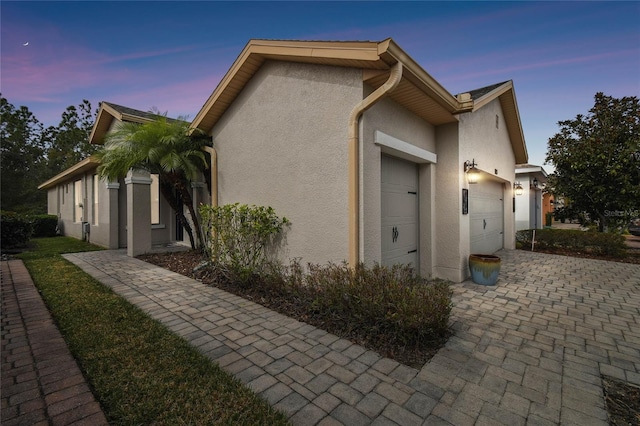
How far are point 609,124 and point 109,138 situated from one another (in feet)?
57.4

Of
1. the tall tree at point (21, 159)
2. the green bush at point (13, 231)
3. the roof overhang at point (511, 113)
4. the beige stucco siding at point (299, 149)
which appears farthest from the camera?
the tall tree at point (21, 159)

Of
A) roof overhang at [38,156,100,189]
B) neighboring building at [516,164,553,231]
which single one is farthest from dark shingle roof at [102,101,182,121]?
neighboring building at [516,164,553,231]

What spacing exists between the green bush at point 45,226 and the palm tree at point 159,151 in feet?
38.8

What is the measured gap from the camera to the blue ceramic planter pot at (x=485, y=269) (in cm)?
596

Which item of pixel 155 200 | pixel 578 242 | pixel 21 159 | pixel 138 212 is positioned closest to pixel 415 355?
pixel 138 212

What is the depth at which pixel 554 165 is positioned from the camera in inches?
454

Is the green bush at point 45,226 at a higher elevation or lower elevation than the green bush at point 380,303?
higher

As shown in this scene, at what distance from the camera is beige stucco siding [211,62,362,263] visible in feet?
15.4

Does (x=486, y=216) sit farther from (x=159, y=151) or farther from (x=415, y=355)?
(x=159, y=151)

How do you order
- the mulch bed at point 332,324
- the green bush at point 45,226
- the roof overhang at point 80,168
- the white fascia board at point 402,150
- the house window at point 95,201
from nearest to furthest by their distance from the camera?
1. the mulch bed at point 332,324
2. the white fascia board at point 402,150
3. the roof overhang at point 80,168
4. the house window at point 95,201
5. the green bush at point 45,226

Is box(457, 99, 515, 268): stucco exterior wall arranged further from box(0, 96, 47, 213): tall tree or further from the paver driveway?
box(0, 96, 47, 213): tall tree

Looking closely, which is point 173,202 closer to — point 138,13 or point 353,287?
point 138,13

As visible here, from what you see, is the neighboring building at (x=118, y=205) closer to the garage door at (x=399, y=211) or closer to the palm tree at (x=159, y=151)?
the palm tree at (x=159, y=151)

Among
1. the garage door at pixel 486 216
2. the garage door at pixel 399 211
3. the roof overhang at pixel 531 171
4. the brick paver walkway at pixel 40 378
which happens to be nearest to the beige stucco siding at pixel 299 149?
the garage door at pixel 399 211
